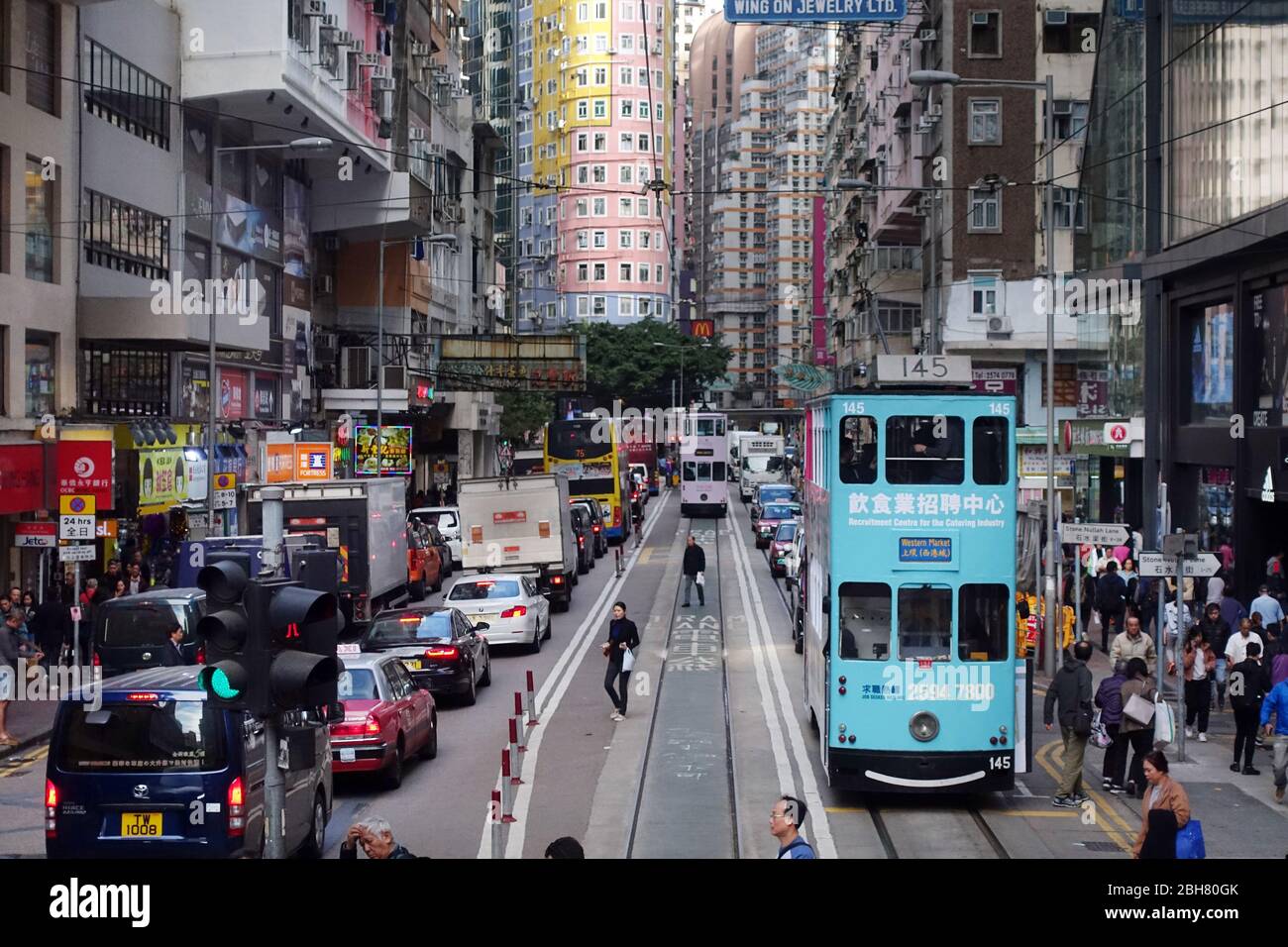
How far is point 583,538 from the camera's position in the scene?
4497cm

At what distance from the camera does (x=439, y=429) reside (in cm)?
6919

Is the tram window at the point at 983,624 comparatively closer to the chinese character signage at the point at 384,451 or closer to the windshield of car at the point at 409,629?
the windshield of car at the point at 409,629

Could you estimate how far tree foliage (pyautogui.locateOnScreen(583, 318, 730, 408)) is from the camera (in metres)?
108

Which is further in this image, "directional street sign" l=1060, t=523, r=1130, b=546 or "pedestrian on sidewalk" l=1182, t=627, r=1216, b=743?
"directional street sign" l=1060, t=523, r=1130, b=546

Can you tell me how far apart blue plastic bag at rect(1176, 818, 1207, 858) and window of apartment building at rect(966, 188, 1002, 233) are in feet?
137

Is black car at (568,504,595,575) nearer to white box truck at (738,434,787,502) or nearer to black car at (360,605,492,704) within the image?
black car at (360,605,492,704)

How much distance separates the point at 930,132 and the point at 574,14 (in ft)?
248

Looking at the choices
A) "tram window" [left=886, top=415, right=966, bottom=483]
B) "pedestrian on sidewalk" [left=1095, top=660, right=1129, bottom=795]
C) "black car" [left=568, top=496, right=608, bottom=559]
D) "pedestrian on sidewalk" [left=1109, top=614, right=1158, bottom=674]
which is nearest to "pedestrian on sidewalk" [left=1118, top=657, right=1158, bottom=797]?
"pedestrian on sidewalk" [left=1095, top=660, right=1129, bottom=795]

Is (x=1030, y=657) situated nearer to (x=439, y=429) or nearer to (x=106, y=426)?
(x=106, y=426)

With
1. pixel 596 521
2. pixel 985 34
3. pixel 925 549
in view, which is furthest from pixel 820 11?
pixel 596 521

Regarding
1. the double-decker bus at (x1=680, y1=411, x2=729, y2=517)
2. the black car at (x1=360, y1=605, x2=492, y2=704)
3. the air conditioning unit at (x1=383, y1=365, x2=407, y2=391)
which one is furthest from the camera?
the double-decker bus at (x1=680, y1=411, x2=729, y2=517)

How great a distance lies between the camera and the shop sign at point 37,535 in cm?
2500

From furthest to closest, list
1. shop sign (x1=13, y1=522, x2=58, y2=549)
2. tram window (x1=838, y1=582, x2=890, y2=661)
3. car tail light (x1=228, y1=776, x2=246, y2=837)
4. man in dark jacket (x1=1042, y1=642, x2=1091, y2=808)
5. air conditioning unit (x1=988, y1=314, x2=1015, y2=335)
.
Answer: air conditioning unit (x1=988, y1=314, x2=1015, y2=335) → shop sign (x1=13, y1=522, x2=58, y2=549) → man in dark jacket (x1=1042, y1=642, x2=1091, y2=808) → tram window (x1=838, y1=582, x2=890, y2=661) → car tail light (x1=228, y1=776, x2=246, y2=837)

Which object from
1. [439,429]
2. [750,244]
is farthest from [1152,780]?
[750,244]
